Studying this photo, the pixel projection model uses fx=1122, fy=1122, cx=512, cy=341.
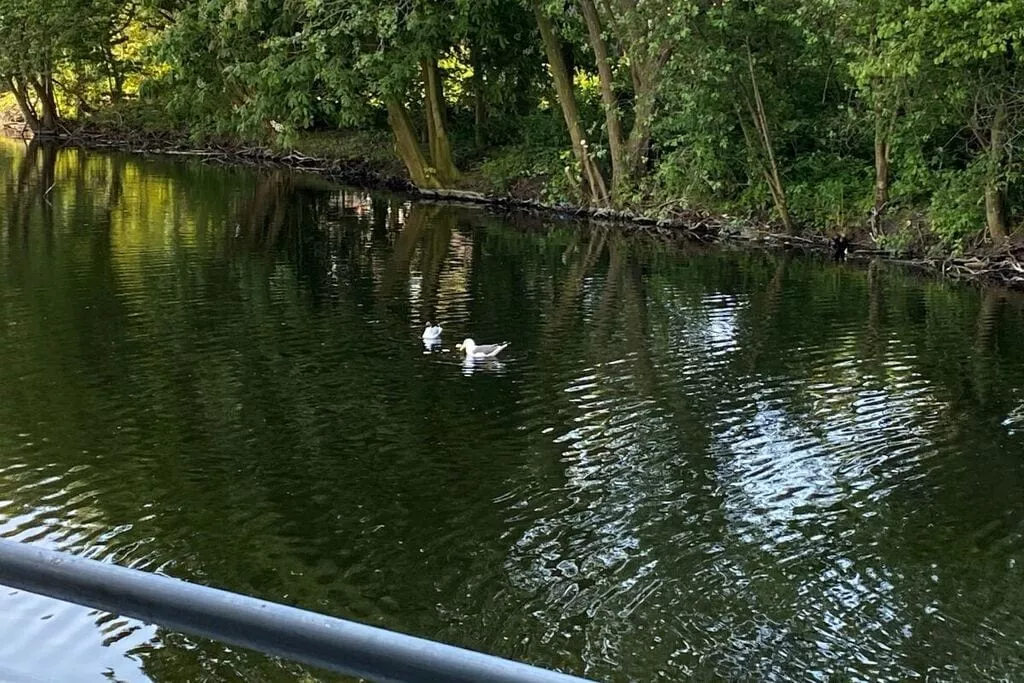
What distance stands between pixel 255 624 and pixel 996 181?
22495 mm

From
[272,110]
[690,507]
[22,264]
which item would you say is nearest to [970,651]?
[690,507]

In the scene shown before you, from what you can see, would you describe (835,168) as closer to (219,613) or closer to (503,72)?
(503,72)

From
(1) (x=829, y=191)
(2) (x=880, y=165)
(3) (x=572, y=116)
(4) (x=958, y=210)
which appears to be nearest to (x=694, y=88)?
(1) (x=829, y=191)

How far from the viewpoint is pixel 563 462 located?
1104 cm

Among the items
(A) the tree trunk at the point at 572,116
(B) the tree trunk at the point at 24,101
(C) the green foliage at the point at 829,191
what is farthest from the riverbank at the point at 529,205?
(B) the tree trunk at the point at 24,101

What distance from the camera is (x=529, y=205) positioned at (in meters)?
33.2

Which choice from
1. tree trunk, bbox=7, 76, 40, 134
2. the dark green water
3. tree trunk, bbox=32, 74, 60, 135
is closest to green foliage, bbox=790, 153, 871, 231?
the dark green water

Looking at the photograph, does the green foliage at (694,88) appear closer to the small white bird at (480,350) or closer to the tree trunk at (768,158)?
the tree trunk at (768,158)

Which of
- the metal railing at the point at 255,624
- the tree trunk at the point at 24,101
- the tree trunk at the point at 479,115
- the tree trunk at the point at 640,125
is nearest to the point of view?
the metal railing at the point at 255,624

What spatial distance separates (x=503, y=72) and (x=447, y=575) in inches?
1113

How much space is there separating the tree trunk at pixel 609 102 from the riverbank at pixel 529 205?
0.88 meters

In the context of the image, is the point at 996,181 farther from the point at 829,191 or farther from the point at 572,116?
the point at 572,116

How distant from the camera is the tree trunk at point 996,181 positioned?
2150cm

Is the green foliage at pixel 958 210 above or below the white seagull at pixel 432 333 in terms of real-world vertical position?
above
